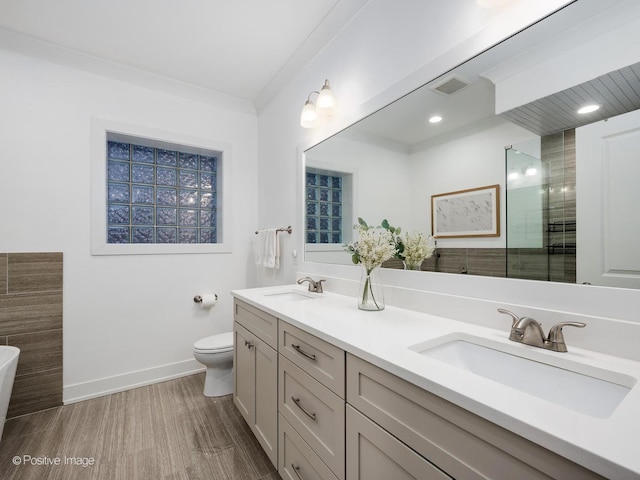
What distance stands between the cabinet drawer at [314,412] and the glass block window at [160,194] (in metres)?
1.96

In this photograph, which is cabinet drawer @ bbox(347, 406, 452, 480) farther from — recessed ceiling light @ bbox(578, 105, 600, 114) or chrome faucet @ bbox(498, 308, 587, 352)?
recessed ceiling light @ bbox(578, 105, 600, 114)

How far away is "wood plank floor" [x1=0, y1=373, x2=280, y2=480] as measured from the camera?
149cm

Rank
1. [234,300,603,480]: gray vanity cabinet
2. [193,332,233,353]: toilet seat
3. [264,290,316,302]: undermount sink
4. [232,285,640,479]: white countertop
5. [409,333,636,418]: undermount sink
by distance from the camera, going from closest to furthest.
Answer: [232,285,640,479]: white countertop → [234,300,603,480]: gray vanity cabinet → [409,333,636,418]: undermount sink → [264,290,316,302]: undermount sink → [193,332,233,353]: toilet seat

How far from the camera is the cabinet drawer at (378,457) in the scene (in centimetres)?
71

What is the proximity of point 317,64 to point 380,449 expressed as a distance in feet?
7.33

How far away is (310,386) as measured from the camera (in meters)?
1.14

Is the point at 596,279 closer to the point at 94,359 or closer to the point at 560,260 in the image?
the point at 560,260

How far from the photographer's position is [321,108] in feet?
6.15

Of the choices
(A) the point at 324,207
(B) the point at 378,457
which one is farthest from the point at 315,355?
(A) the point at 324,207

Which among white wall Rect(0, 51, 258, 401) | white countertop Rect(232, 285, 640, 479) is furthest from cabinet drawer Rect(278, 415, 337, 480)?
white wall Rect(0, 51, 258, 401)

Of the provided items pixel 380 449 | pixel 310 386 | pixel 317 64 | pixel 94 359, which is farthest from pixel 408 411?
pixel 94 359

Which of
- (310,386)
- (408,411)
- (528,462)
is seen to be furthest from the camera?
(310,386)

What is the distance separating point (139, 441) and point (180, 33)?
255cm

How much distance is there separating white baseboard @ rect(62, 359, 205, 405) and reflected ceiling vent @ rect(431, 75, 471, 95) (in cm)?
275
